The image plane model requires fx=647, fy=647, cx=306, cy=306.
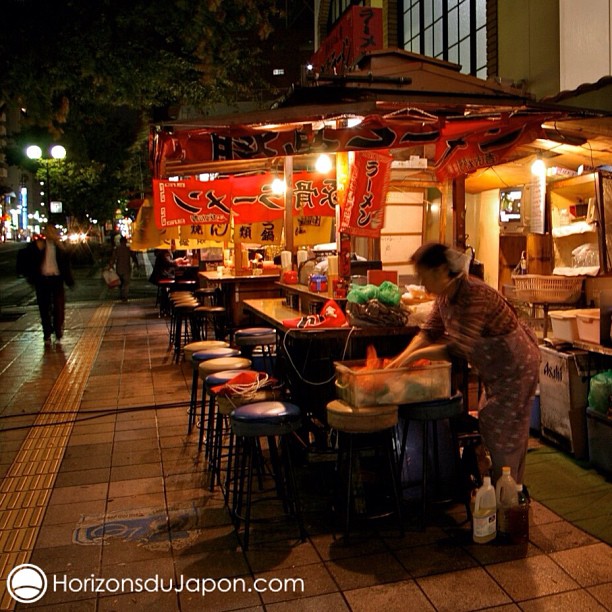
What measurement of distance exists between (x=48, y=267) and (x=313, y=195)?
6.77m

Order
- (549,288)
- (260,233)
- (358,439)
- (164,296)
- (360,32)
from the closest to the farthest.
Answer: (358,439) < (549,288) < (260,233) < (360,32) < (164,296)

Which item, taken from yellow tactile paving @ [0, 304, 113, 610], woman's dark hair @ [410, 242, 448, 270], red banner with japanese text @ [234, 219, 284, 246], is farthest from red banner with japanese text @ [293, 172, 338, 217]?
woman's dark hair @ [410, 242, 448, 270]

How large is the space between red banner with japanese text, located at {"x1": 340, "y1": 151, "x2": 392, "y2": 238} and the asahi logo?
7.96ft

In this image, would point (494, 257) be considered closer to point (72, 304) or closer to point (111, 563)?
point (111, 563)

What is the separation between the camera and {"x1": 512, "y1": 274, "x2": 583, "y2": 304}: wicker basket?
812 centimetres

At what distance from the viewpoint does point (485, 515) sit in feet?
15.9

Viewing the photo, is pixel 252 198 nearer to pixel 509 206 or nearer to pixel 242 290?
pixel 242 290

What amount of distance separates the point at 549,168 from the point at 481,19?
577 cm

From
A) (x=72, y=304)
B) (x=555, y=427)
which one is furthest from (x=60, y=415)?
(x=72, y=304)

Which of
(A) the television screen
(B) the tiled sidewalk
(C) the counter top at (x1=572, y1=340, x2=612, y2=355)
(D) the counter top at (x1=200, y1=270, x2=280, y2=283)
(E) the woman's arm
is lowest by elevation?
(B) the tiled sidewalk

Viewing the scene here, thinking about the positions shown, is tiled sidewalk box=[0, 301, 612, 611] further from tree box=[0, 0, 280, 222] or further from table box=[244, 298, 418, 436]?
tree box=[0, 0, 280, 222]

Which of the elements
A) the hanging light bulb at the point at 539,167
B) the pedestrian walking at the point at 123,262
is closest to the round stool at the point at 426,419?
the hanging light bulb at the point at 539,167

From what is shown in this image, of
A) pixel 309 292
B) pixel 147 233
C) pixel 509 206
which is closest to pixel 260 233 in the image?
pixel 147 233

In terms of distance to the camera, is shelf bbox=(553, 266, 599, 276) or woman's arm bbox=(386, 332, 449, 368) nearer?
woman's arm bbox=(386, 332, 449, 368)
